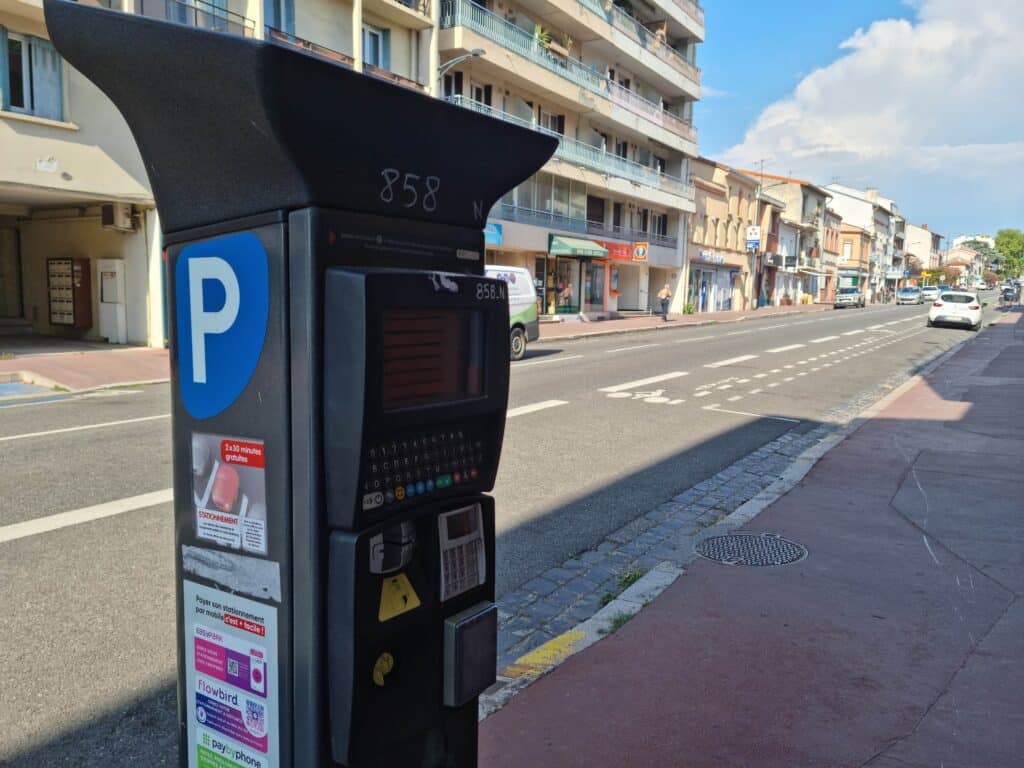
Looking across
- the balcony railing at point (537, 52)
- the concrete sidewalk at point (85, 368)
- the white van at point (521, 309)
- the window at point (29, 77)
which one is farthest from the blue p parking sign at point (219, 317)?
the balcony railing at point (537, 52)

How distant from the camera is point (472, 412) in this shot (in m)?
1.88

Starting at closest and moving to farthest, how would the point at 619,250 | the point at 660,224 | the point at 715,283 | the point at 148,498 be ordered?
1. the point at 148,498
2. the point at 619,250
3. the point at 660,224
4. the point at 715,283

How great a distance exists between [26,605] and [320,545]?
3.21 meters

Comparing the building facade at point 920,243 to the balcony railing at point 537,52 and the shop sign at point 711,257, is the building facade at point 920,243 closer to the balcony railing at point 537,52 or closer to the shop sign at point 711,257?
the shop sign at point 711,257

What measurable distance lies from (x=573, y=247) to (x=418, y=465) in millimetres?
28393

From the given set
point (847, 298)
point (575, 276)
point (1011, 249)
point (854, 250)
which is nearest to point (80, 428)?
point (575, 276)

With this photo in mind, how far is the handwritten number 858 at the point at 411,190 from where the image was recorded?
172 cm

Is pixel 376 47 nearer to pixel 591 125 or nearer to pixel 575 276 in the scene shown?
pixel 575 276

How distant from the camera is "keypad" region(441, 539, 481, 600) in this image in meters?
1.94

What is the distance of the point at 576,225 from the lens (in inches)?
1235

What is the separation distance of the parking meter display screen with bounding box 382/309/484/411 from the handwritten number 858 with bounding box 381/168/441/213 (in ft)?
0.84

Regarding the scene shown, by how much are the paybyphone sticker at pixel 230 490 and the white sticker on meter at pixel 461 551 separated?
1.37ft

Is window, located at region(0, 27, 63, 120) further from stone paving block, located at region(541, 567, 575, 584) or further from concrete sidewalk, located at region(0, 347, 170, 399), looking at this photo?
stone paving block, located at region(541, 567, 575, 584)

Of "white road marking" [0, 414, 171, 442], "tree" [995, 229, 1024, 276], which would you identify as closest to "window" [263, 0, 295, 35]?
"white road marking" [0, 414, 171, 442]
